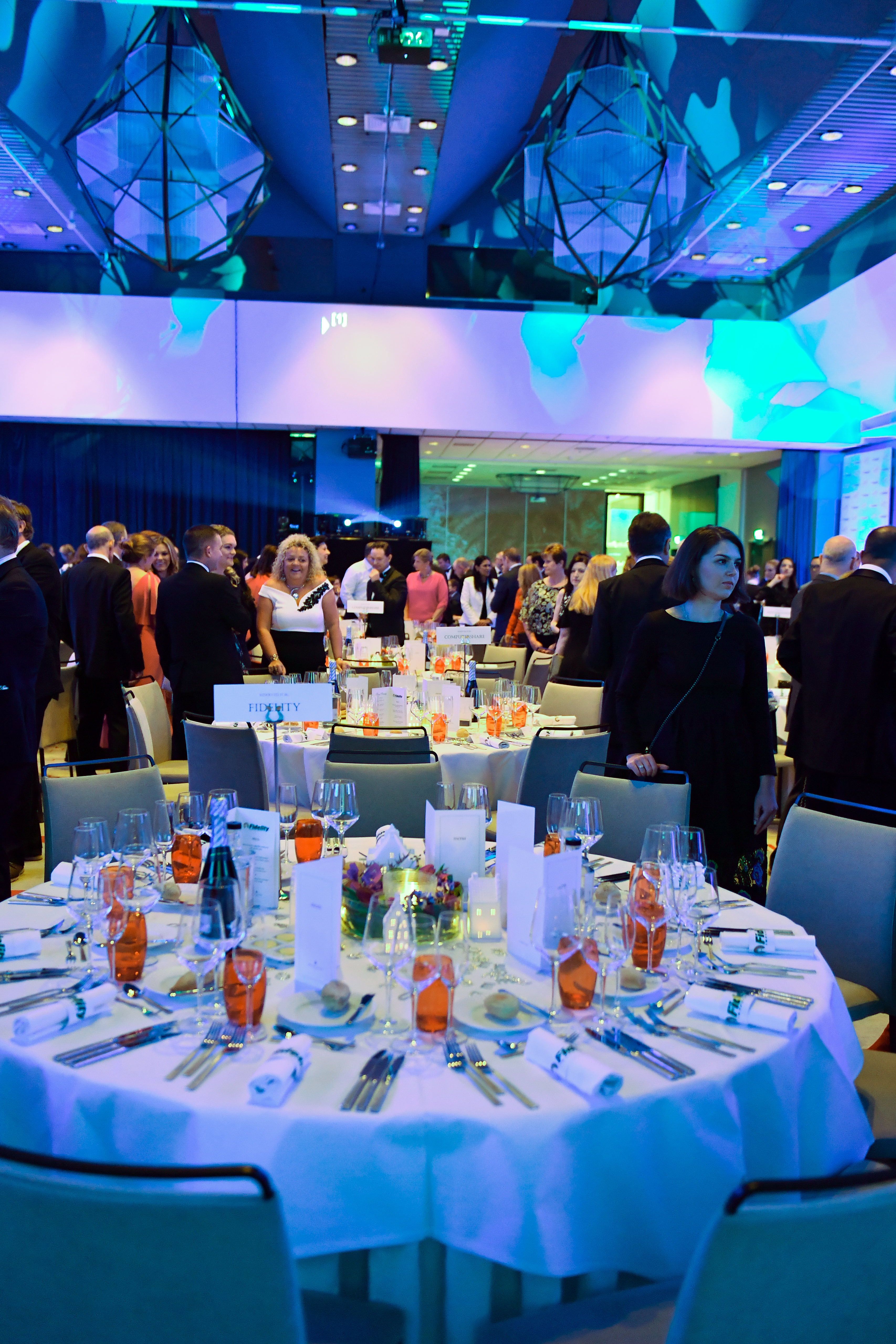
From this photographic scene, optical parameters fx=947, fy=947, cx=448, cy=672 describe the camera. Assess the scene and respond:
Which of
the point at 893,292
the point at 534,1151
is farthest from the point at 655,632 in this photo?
the point at 893,292

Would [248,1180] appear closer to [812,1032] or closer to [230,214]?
[812,1032]

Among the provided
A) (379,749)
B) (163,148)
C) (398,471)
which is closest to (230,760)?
(379,749)

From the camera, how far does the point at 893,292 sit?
11047 mm

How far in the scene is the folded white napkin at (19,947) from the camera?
1968 mm

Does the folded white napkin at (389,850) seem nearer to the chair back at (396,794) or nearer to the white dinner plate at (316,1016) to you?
the white dinner plate at (316,1016)

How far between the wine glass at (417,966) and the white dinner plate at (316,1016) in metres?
0.10

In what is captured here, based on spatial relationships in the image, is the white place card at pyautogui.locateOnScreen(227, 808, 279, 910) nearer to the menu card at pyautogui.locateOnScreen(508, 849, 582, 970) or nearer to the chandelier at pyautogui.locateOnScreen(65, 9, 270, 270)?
the menu card at pyautogui.locateOnScreen(508, 849, 582, 970)

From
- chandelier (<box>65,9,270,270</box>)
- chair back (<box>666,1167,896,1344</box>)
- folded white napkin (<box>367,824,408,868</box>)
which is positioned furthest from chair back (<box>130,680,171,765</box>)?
chair back (<box>666,1167,896,1344</box>)

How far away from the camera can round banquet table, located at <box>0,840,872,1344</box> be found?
139cm

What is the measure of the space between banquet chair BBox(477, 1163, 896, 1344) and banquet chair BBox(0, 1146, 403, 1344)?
460mm

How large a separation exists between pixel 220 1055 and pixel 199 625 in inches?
160

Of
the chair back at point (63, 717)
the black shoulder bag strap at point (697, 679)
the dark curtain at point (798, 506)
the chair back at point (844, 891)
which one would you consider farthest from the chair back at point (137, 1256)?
the dark curtain at point (798, 506)

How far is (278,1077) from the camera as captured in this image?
142cm

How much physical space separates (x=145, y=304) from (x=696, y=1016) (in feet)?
42.9
